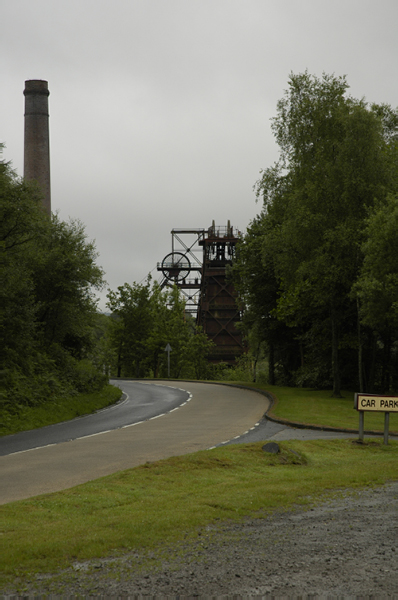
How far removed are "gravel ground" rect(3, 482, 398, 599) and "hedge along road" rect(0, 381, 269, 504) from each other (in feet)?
13.1

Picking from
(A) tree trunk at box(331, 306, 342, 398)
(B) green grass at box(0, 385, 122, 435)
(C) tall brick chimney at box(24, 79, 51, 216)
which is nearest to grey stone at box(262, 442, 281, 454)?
(B) green grass at box(0, 385, 122, 435)

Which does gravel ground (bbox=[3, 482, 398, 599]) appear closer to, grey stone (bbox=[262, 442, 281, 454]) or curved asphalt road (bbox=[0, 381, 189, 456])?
grey stone (bbox=[262, 442, 281, 454])

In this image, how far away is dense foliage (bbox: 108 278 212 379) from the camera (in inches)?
2559

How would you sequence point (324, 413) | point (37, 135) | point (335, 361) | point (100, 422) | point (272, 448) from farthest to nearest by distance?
point (37, 135) → point (335, 361) → point (324, 413) → point (100, 422) → point (272, 448)

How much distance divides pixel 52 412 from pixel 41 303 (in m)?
7.42

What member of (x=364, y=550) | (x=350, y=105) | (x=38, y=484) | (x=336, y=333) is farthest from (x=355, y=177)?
(x=364, y=550)

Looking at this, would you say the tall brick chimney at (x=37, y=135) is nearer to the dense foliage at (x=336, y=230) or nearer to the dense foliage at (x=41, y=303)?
the dense foliage at (x=41, y=303)

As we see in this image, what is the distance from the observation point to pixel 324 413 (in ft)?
69.6

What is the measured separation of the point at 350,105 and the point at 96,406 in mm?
18568

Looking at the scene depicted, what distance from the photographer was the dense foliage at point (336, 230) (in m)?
24.7

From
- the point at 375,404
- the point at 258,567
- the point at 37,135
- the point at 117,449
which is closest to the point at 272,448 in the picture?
the point at 375,404

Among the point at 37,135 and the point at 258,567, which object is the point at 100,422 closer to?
the point at 258,567

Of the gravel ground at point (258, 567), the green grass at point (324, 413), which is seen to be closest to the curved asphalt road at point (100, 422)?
the green grass at point (324, 413)

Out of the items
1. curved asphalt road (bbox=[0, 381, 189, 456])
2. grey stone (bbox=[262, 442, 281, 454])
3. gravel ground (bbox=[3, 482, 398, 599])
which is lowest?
curved asphalt road (bbox=[0, 381, 189, 456])
